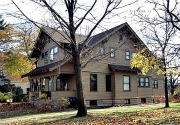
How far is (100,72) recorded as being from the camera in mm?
29500

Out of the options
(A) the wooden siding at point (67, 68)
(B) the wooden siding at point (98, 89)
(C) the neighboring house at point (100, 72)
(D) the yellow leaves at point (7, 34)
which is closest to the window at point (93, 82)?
(C) the neighboring house at point (100, 72)

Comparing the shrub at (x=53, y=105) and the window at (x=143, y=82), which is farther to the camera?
the window at (x=143, y=82)

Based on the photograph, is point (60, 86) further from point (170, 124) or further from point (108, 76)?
point (170, 124)

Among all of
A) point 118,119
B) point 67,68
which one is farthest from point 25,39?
point 118,119

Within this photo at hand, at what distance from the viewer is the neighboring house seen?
28016mm

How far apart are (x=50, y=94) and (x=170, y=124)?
17.8 m

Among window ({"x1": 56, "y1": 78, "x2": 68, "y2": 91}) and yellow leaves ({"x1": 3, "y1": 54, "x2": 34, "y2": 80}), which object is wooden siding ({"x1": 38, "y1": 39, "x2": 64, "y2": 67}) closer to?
window ({"x1": 56, "y1": 78, "x2": 68, "y2": 91})

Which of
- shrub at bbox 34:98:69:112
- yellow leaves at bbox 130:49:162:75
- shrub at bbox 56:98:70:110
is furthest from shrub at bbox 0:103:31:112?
yellow leaves at bbox 130:49:162:75

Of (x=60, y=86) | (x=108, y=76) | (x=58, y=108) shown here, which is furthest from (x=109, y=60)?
(x=58, y=108)

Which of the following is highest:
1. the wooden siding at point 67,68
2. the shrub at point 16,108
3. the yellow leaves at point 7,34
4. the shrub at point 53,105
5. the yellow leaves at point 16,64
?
the yellow leaves at point 7,34

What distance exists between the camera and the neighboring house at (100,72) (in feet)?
91.9

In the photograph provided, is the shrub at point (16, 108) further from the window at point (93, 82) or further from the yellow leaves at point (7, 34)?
the yellow leaves at point (7, 34)

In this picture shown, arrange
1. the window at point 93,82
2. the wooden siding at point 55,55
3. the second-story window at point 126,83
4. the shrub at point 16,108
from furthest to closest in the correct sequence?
the second-story window at point 126,83, the wooden siding at point 55,55, the window at point 93,82, the shrub at point 16,108

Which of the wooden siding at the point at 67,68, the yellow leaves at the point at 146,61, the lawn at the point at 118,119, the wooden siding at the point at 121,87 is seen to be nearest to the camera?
the lawn at the point at 118,119
